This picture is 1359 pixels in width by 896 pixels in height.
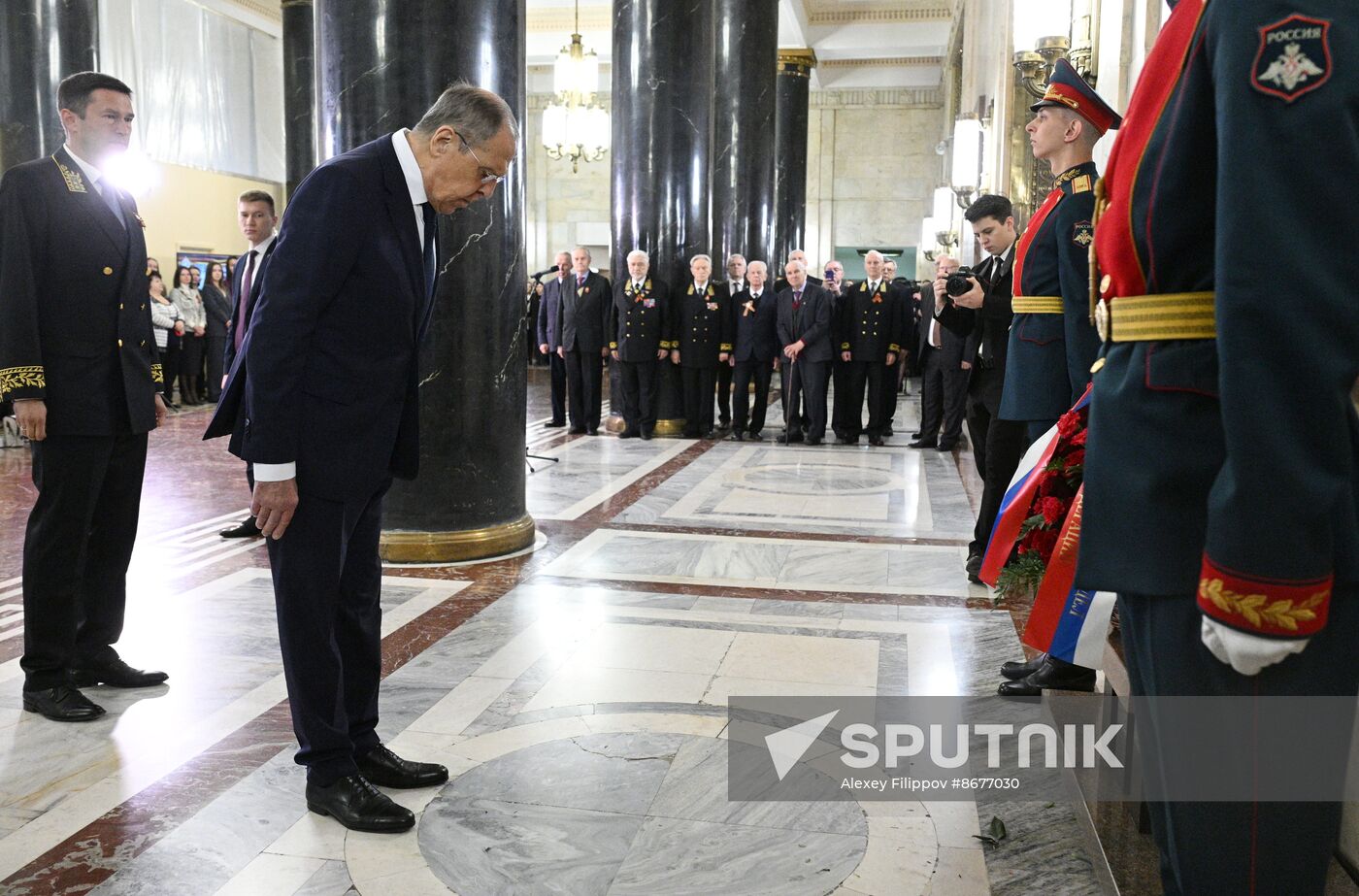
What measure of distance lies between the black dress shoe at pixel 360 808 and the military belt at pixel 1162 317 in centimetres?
185

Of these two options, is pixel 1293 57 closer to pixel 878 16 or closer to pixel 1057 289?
pixel 1057 289

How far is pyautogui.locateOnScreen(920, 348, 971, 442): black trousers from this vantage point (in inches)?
378

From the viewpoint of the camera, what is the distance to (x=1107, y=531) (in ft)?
4.77

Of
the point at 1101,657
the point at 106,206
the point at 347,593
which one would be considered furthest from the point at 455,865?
the point at 106,206

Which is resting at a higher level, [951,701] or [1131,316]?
[1131,316]

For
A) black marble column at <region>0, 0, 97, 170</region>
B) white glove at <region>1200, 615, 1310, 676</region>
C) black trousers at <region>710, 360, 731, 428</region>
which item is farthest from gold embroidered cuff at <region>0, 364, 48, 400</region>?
black trousers at <region>710, 360, 731, 428</region>

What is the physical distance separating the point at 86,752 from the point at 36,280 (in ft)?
4.33

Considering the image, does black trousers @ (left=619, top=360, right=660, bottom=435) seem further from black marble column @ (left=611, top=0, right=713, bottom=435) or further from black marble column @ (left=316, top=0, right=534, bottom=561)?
black marble column @ (left=316, top=0, right=534, bottom=561)

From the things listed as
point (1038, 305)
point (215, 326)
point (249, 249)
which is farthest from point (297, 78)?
point (1038, 305)

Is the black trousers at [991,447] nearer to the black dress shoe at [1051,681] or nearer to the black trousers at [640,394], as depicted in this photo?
the black dress shoe at [1051,681]

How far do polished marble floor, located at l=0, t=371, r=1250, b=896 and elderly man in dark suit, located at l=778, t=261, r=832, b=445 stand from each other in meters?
4.04

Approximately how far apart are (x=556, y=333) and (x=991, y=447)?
22.8ft

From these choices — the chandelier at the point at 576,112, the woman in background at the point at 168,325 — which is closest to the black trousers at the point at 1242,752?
the woman in background at the point at 168,325

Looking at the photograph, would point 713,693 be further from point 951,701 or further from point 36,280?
point 36,280
